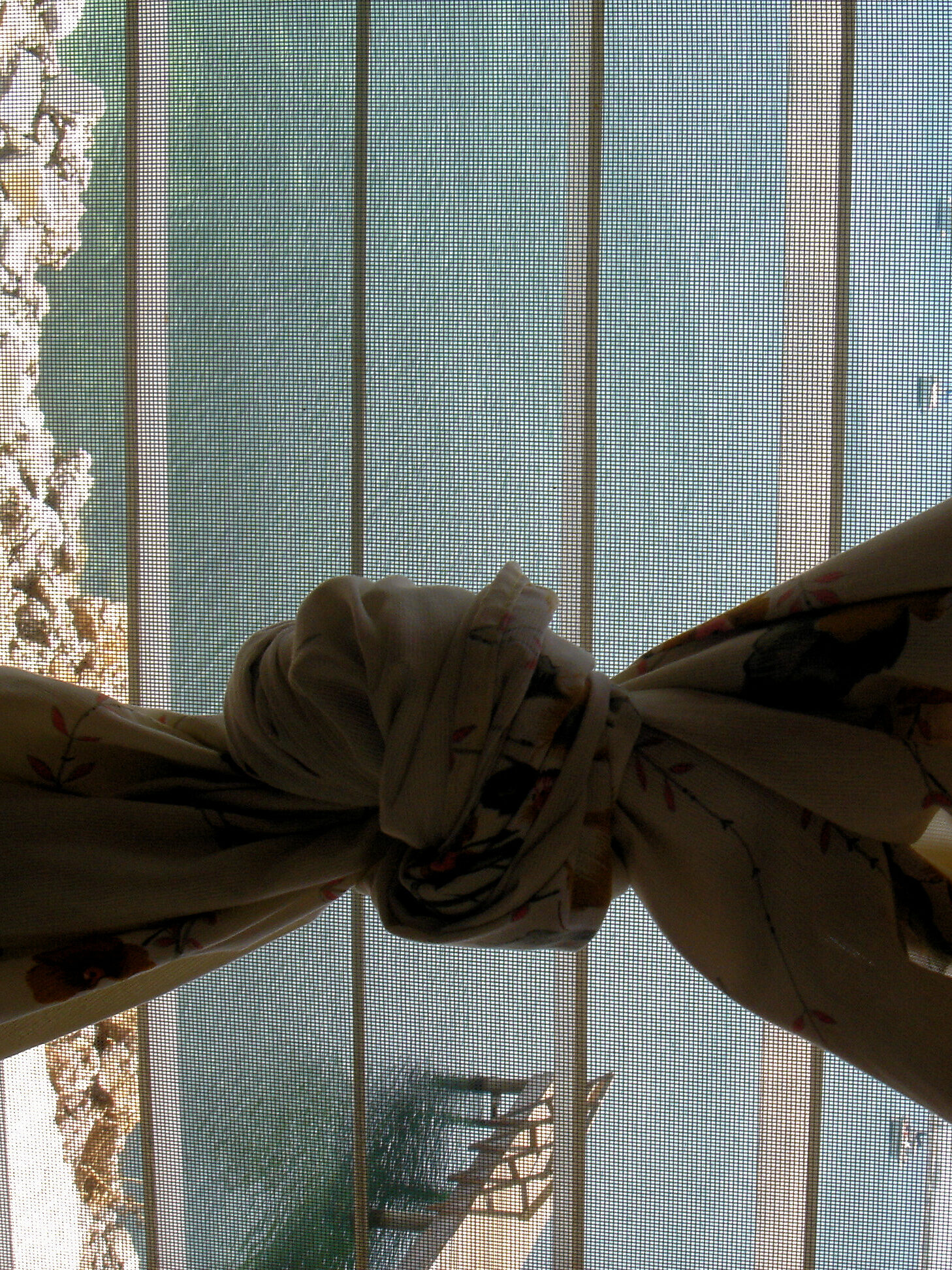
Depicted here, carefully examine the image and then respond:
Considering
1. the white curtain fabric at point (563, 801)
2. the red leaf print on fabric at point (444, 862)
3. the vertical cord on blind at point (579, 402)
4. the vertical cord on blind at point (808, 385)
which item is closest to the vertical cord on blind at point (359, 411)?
the vertical cord on blind at point (579, 402)

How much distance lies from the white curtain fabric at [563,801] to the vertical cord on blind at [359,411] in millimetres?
830

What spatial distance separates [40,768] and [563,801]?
441 millimetres

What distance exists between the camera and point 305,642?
70 centimetres

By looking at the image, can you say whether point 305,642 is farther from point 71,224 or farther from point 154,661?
point 71,224

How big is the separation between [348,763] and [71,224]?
1452mm

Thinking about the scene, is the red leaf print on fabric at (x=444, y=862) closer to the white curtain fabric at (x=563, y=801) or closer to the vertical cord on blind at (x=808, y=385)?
the white curtain fabric at (x=563, y=801)

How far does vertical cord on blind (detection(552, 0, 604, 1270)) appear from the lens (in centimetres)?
151

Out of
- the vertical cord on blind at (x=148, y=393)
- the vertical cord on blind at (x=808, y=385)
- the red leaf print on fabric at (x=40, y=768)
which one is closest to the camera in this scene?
the red leaf print on fabric at (x=40, y=768)

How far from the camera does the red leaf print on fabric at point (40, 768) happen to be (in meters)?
0.76

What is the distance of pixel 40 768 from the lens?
2.50ft

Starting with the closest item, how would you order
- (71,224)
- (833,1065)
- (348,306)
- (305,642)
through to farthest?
(305,642) < (833,1065) < (348,306) < (71,224)

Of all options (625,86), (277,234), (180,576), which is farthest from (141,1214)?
(625,86)

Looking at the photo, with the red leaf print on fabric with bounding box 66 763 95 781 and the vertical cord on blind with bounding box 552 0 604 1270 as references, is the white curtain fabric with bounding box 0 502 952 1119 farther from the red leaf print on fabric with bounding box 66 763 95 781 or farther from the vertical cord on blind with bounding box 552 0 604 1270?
the vertical cord on blind with bounding box 552 0 604 1270

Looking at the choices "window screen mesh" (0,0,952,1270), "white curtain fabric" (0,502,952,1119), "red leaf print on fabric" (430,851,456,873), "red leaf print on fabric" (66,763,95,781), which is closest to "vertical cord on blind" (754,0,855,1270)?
"window screen mesh" (0,0,952,1270)
